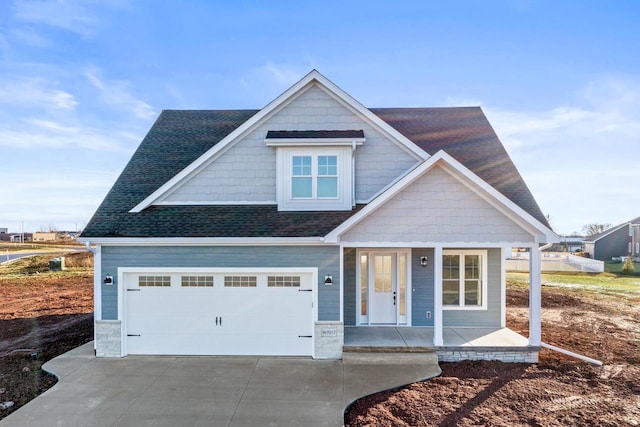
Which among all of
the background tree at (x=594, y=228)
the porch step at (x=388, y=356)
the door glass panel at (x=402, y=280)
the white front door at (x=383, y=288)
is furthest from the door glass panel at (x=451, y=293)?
the background tree at (x=594, y=228)

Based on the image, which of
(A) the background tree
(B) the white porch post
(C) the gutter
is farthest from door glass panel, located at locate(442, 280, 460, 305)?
(A) the background tree

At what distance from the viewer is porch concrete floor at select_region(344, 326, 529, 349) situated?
8.40m

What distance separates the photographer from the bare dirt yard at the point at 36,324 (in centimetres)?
705

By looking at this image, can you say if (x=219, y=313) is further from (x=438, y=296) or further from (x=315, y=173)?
(x=438, y=296)

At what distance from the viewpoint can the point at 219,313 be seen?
856 cm

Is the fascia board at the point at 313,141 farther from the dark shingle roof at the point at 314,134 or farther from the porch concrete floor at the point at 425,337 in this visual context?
the porch concrete floor at the point at 425,337

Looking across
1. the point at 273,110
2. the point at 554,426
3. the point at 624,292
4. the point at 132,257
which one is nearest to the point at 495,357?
the point at 554,426

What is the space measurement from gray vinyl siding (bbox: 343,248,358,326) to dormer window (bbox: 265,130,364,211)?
1.68 meters

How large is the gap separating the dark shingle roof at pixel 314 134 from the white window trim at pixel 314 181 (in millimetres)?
329

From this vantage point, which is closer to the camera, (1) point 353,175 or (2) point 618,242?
(1) point 353,175

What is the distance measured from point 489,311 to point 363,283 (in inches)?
154

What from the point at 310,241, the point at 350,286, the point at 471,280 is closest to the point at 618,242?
the point at 471,280

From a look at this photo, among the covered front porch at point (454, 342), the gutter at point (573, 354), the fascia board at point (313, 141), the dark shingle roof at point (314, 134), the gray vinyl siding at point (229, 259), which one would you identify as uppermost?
the dark shingle roof at point (314, 134)

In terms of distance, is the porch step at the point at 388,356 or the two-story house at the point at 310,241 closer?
the porch step at the point at 388,356
